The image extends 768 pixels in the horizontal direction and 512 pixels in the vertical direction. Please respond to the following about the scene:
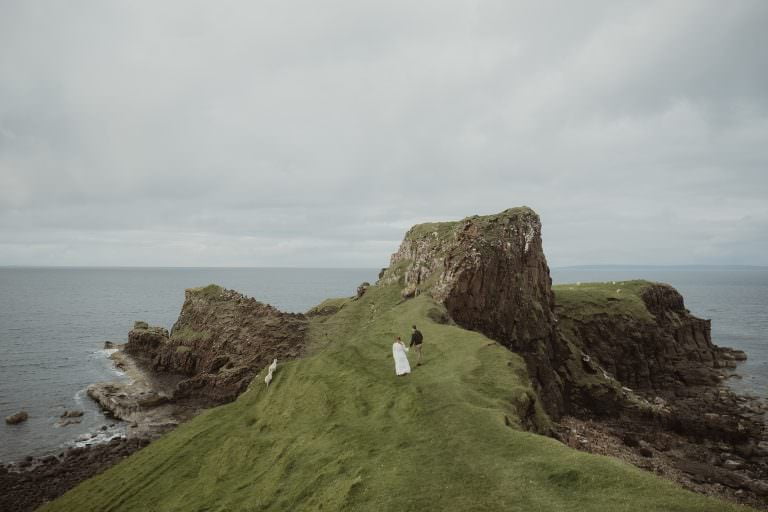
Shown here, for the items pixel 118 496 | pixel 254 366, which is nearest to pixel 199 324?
pixel 254 366

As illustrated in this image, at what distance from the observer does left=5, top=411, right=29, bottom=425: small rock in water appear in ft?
190

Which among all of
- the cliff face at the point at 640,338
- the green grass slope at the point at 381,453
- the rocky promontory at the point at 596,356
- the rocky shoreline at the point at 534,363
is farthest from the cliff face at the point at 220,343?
the cliff face at the point at 640,338

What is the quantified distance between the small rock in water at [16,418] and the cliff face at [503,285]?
55402 millimetres

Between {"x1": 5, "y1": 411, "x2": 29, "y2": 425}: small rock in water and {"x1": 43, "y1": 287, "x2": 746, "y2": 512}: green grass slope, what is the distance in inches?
1249

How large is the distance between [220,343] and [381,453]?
60793 millimetres

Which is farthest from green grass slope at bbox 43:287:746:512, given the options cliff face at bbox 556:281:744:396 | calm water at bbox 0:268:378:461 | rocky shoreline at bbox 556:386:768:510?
cliff face at bbox 556:281:744:396

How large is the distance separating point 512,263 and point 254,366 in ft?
133

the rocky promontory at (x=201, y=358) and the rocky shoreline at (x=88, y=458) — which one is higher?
the rocky promontory at (x=201, y=358)

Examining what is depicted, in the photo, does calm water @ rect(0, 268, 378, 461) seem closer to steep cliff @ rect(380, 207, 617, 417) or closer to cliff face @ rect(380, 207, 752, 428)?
steep cliff @ rect(380, 207, 617, 417)

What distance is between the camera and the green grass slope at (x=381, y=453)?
679 inches

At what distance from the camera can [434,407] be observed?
26312 mm

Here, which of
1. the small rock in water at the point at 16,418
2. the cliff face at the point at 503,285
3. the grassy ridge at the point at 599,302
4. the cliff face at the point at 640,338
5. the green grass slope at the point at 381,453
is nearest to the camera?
the green grass slope at the point at 381,453

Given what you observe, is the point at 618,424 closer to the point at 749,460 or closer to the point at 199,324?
the point at 749,460

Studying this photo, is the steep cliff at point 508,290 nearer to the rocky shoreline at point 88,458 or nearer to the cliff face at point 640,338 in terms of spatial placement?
the cliff face at point 640,338
